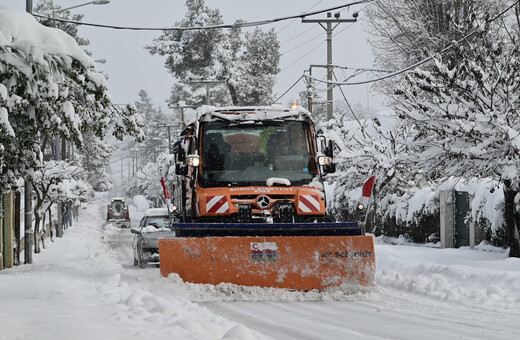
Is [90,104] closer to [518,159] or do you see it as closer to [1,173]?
[1,173]

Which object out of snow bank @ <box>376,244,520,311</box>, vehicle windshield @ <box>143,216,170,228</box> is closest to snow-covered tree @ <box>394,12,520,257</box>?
snow bank @ <box>376,244,520,311</box>

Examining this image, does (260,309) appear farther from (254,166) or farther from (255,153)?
(255,153)

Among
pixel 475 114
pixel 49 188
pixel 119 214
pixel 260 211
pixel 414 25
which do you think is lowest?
pixel 119 214

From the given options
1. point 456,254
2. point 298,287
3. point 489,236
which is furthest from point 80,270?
point 489,236

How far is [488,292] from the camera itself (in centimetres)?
1124

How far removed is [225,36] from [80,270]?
45.4m

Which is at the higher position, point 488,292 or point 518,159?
point 518,159

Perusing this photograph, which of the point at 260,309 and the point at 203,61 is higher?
the point at 203,61

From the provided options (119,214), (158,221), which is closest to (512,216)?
(158,221)

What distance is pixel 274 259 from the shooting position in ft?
37.4

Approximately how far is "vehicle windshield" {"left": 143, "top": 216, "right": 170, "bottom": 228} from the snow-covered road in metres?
9.13

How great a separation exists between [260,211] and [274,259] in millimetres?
1416

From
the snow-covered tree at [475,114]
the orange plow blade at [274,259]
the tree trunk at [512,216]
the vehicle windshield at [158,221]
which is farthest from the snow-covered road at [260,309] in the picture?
the vehicle windshield at [158,221]

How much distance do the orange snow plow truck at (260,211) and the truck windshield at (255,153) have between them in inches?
0.7
